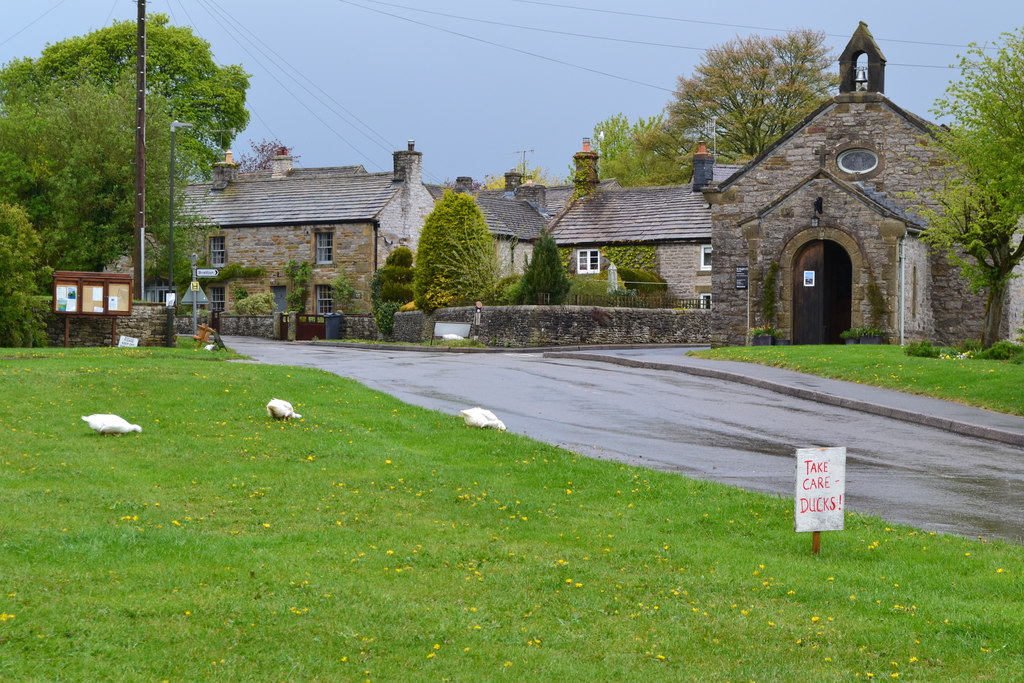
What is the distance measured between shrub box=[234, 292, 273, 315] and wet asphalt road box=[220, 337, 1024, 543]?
94.5 feet

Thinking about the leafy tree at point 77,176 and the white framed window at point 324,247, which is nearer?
the leafy tree at point 77,176

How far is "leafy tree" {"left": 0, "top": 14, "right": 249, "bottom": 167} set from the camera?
74250 millimetres

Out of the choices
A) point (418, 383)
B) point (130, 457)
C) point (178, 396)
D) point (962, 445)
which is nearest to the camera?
point (130, 457)

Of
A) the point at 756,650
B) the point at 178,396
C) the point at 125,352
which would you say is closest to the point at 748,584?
the point at 756,650

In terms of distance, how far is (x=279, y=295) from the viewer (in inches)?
2371

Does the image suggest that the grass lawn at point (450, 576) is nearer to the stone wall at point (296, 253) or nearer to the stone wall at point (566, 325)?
the stone wall at point (566, 325)

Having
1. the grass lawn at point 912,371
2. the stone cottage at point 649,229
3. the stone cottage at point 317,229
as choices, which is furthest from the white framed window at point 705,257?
the grass lawn at point 912,371

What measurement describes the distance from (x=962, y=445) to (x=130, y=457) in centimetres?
1171

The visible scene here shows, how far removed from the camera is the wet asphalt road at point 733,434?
1268 centimetres

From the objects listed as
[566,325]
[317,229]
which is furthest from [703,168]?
[566,325]

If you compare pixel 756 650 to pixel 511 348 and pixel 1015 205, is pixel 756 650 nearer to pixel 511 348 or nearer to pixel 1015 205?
pixel 1015 205

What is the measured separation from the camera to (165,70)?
3029 inches

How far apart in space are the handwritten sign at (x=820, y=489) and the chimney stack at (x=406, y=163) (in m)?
51.9

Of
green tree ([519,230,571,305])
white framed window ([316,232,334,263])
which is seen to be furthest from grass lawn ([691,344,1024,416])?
white framed window ([316,232,334,263])
